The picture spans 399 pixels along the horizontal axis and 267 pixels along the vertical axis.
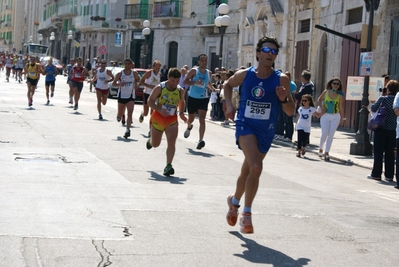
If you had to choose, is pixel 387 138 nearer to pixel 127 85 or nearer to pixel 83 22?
pixel 127 85

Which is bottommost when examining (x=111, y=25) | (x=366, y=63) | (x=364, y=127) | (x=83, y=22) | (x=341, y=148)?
(x=341, y=148)

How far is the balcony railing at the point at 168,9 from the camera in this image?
51.5 meters

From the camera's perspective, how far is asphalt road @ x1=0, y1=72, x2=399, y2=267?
6617mm

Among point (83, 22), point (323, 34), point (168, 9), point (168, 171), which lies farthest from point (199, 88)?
point (83, 22)

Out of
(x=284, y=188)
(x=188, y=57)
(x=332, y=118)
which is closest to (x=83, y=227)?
(x=284, y=188)

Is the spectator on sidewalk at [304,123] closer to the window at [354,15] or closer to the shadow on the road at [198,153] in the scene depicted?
the shadow on the road at [198,153]

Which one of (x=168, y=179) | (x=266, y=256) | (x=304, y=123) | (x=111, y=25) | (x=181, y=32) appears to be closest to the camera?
(x=266, y=256)

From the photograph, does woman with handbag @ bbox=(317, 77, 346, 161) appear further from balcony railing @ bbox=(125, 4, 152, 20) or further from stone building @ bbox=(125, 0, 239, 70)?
balcony railing @ bbox=(125, 4, 152, 20)

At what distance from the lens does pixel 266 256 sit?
6762 mm

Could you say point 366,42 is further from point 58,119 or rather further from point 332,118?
point 58,119

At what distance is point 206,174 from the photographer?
12117 millimetres

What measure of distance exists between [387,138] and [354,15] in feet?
42.5

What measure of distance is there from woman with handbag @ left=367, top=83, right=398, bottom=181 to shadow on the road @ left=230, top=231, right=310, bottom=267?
7.10 meters

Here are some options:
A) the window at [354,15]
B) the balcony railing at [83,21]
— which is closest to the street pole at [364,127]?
the window at [354,15]
